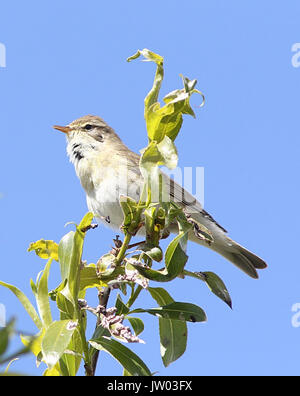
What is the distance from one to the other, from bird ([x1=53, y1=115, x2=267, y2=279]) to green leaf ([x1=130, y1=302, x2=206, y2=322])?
87.2 inches

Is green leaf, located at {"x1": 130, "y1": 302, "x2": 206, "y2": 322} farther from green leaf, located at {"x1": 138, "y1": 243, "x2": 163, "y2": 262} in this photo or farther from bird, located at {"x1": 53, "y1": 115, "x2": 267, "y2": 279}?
bird, located at {"x1": 53, "y1": 115, "x2": 267, "y2": 279}

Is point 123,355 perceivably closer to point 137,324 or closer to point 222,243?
point 137,324

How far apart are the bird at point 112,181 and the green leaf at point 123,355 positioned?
244 centimetres

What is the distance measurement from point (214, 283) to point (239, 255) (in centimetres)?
295

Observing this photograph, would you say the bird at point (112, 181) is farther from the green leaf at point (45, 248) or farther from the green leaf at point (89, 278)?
the green leaf at point (89, 278)

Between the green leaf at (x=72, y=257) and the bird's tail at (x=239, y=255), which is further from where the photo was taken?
the bird's tail at (x=239, y=255)

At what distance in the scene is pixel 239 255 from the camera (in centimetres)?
518

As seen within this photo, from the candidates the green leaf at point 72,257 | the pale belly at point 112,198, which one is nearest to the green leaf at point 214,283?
the green leaf at point 72,257

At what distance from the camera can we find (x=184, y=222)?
197 centimetres

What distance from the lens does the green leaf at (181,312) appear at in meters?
2.11

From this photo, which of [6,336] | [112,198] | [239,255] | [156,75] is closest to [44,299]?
[156,75]

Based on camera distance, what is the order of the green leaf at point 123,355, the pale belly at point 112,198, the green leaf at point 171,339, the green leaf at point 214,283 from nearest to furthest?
the green leaf at point 123,355 < the green leaf at point 171,339 < the green leaf at point 214,283 < the pale belly at point 112,198
